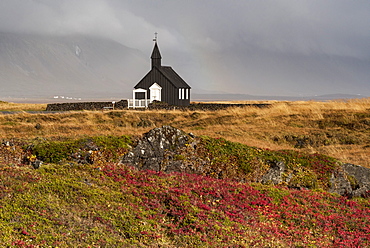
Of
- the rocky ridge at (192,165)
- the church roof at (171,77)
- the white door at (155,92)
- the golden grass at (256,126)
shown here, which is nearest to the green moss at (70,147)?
the rocky ridge at (192,165)

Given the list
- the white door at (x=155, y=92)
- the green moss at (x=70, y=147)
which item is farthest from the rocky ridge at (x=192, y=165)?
the white door at (x=155, y=92)

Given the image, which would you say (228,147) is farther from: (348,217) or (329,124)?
→ (329,124)

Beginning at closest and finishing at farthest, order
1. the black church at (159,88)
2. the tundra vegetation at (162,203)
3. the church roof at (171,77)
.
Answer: the tundra vegetation at (162,203) → the black church at (159,88) → the church roof at (171,77)

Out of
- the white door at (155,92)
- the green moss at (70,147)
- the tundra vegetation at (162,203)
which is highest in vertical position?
the white door at (155,92)

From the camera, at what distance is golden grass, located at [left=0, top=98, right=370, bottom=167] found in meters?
24.3

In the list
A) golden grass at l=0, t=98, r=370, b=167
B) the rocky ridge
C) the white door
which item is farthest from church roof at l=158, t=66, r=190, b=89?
the rocky ridge

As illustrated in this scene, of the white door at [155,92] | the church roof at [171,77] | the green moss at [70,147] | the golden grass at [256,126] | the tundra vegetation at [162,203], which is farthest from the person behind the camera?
the church roof at [171,77]

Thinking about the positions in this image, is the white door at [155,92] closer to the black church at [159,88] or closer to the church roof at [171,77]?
the black church at [159,88]

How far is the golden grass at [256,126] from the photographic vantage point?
2434 cm

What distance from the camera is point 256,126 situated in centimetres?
3238

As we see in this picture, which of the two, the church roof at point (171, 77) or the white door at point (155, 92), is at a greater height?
the church roof at point (171, 77)

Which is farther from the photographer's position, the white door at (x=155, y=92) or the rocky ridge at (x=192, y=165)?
the white door at (x=155, y=92)

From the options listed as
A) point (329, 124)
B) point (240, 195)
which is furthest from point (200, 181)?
point (329, 124)

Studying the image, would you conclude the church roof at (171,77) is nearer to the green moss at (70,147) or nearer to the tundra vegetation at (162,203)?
the tundra vegetation at (162,203)
